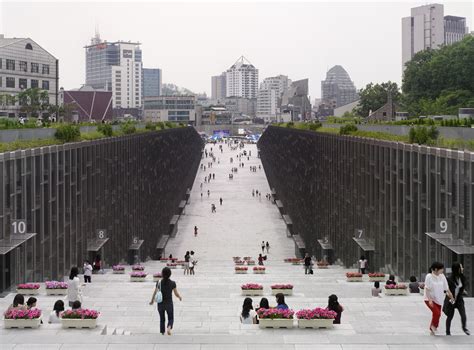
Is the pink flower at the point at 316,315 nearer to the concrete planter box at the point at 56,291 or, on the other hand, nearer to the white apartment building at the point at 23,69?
the concrete planter box at the point at 56,291

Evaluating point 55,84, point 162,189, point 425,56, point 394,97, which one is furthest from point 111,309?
point 394,97

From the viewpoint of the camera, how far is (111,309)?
18.3 meters

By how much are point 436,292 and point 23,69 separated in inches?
3474

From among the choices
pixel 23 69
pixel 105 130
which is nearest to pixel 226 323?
pixel 105 130

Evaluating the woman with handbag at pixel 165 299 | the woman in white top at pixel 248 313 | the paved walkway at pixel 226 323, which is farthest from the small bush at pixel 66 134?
the woman with handbag at pixel 165 299

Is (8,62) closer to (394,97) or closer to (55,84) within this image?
(55,84)

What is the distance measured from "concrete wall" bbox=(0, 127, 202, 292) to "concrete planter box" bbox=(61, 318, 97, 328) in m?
7.70

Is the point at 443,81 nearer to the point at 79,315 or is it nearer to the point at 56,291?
the point at 56,291

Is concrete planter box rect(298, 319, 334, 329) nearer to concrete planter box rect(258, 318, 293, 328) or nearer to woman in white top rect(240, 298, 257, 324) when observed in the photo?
concrete planter box rect(258, 318, 293, 328)

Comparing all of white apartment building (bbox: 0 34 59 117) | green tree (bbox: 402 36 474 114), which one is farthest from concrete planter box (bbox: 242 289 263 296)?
green tree (bbox: 402 36 474 114)

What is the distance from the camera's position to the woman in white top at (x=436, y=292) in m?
13.6

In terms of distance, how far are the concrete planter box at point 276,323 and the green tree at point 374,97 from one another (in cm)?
11619

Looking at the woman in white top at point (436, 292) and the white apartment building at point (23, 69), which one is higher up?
the white apartment building at point (23, 69)

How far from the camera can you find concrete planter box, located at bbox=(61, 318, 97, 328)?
45.7 feet
